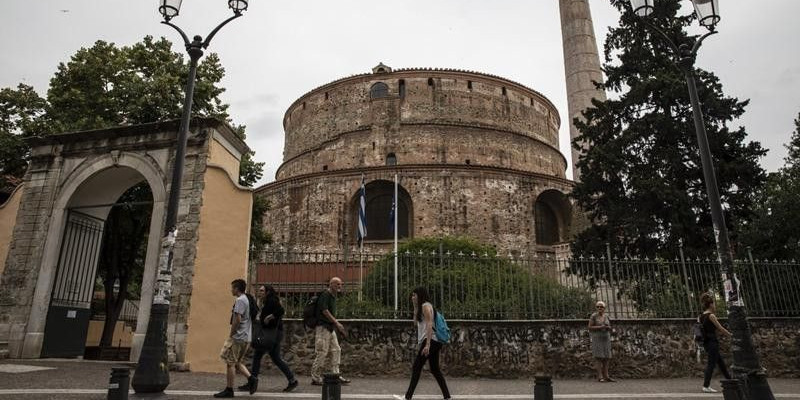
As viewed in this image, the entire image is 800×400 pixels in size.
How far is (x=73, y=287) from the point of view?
9586 mm

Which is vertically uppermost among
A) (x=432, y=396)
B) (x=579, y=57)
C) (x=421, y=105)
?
(x=579, y=57)

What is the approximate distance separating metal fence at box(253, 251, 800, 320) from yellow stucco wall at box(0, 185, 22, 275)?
4.65m

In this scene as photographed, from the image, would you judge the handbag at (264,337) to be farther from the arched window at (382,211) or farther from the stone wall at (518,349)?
the arched window at (382,211)

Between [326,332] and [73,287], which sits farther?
[73,287]

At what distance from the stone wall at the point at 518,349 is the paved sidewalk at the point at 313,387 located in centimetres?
29

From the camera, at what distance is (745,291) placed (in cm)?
1001

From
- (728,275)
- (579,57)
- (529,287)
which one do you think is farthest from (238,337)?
(579,57)

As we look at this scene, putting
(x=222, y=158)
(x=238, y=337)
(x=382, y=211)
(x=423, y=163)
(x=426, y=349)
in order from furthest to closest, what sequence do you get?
(x=423, y=163), (x=382, y=211), (x=222, y=158), (x=238, y=337), (x=426, y=349)

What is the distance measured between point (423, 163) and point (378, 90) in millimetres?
6049

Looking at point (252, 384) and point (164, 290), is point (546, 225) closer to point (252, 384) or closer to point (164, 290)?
point (252, 384)

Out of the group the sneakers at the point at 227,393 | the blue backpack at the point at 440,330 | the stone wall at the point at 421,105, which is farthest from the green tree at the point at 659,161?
the stone wall at the point at 421,105

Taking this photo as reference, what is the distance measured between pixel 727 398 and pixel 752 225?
1385 centimetres

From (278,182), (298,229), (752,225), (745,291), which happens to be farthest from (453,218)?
(745,291)

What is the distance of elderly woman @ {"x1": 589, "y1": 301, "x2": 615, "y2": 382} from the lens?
8297mm
